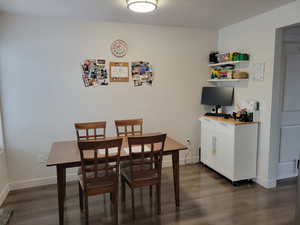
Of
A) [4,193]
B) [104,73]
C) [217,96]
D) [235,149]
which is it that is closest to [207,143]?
[235,149]

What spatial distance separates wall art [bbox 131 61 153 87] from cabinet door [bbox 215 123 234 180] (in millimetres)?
1385

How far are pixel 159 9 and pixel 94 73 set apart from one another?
134cm

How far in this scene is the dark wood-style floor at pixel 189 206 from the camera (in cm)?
234

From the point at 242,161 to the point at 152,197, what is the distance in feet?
4.62

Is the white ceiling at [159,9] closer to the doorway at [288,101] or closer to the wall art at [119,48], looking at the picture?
the wall art at [119,48]

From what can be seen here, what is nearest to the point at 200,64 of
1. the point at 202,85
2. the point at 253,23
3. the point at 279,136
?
the point at 202,85

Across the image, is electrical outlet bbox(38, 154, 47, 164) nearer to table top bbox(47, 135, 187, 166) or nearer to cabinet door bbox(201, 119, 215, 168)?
table top bbox(47, 135, 187, 166)

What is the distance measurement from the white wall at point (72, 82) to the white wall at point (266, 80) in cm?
89

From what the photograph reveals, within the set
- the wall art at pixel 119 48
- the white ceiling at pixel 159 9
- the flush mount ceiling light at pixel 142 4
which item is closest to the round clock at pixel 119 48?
the wall art at pixel 119 48

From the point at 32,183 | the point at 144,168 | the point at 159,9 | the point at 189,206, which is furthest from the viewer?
the point at 32,183

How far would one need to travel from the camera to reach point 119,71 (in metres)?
3.42

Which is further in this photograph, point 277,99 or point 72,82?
point 72,82

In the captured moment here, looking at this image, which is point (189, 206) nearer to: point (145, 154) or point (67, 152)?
point (145, 154)

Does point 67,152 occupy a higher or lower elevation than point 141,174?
Answer: higher
